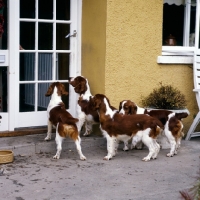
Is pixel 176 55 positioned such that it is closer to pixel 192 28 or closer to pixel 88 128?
pixel 192 28

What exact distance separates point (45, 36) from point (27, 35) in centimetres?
29

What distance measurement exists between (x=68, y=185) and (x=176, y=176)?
1.37m

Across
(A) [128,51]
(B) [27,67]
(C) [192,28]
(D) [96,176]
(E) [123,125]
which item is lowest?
(D) [96,176]

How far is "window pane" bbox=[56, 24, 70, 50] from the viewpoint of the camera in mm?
7797

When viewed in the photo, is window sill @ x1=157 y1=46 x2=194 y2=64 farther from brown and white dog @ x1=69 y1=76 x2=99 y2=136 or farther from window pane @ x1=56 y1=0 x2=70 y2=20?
window pane @ x1=56 y1=0 x2=70 y2=20

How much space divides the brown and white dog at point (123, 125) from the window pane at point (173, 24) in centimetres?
215

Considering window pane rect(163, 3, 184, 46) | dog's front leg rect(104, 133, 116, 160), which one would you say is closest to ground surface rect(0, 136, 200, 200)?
dog's front leg rect(104, 133, 116, 160)

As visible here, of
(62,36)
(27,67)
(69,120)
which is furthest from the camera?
(62,36)

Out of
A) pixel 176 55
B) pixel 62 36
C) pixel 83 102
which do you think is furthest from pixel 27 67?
pixel 176 55

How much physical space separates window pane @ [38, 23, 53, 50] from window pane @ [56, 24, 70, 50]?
0.13m

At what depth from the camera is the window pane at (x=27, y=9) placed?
7.42m

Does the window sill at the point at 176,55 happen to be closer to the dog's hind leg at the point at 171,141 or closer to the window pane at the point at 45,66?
the dog's hind leg at the point at 171,141

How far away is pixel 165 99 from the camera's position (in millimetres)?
7660

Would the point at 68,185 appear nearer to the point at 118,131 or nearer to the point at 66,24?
the point at 118,131
